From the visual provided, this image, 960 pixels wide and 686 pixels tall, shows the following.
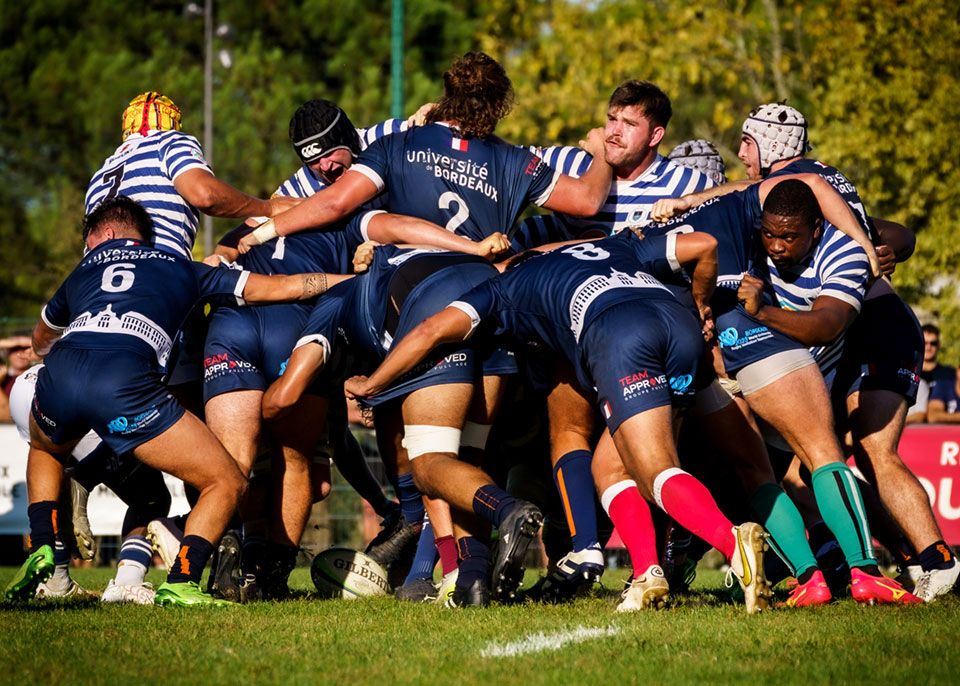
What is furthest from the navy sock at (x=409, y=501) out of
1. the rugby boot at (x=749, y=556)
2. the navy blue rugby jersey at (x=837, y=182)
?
the navy blue rugby jersey at (x=837, y=182)

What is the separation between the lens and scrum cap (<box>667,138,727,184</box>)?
895cm

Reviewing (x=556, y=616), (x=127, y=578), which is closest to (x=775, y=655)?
(x=556, y=616)

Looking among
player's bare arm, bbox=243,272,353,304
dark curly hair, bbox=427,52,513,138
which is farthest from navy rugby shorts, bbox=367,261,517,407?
dark curly hair, bbox=427,52,513,138

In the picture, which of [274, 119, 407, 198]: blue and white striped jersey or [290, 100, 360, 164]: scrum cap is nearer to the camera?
[290, 100, 360, 164]: scrum cap

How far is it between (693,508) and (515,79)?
18.6 m

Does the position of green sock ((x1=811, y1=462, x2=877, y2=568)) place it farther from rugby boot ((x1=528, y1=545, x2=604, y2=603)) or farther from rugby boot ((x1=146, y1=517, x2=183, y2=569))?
rugby boot ((x1=146, y1=517, x2=183, y2=569))

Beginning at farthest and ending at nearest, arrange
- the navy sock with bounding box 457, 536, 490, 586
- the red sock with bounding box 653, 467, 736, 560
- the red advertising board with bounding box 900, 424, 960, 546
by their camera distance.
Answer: the red advertising board with bounding box 900, 424, 960, 546
the navy sock with bounding box 457, 536, 490, 586
the red sock with bounding box 653, 467, 736, 560

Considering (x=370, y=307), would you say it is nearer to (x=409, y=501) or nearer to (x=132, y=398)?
(x=132, y=398)

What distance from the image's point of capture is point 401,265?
6914 mm

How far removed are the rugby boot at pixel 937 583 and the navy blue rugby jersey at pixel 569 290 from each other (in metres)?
1.91

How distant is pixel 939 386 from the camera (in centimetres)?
1380

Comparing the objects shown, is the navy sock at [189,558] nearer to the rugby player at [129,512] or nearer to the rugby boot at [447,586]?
the rugby player at [129,512]

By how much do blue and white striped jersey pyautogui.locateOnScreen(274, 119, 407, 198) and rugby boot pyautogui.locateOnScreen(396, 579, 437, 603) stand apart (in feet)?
8.14

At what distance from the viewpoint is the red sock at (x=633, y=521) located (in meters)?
6.19
